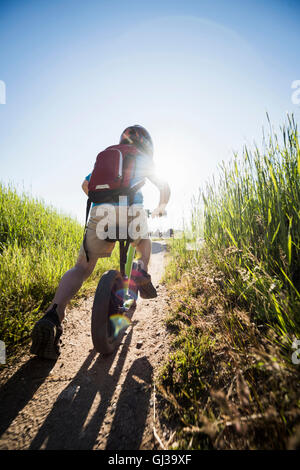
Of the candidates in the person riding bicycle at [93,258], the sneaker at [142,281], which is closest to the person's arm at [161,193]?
the person riding bicycle at [93,258]

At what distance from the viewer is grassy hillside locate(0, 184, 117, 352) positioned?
197 centimetres

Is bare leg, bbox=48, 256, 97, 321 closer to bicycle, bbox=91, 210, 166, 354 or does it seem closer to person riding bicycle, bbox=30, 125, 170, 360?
person riding bicycle, bbox=30, 125, 170, 360

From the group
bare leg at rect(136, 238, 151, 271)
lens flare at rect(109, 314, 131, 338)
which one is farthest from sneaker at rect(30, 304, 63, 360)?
bare leg at rect(136, 238, 151, 271)

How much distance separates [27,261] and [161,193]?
2334 mm

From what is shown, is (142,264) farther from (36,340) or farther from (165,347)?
(36,340)

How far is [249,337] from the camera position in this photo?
4.17 ft

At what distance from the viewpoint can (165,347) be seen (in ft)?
5.93

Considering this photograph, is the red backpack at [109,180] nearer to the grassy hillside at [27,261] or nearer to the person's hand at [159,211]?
the person's hand at [159,211]

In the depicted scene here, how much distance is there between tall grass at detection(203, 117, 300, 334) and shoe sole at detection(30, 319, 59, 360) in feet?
5.54

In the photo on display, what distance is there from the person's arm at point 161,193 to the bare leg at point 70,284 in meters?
1.00

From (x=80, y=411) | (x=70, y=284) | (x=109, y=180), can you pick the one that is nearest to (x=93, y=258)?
(x=70, y=284)

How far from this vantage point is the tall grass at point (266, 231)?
→ 1342 millimetres
